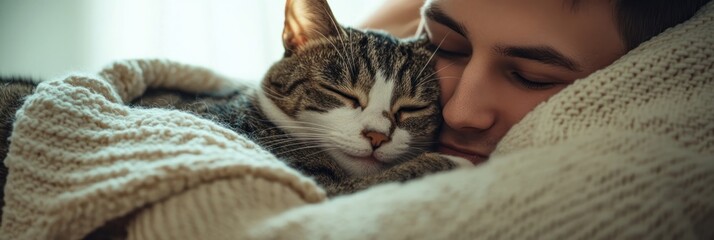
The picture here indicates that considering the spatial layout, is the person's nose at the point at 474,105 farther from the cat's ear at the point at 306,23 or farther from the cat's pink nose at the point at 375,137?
the cat's ear at the point at 306,23

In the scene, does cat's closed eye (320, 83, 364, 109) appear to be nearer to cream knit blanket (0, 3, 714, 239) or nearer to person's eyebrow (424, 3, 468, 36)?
person's eyebrow (424, 3, 468, 36)

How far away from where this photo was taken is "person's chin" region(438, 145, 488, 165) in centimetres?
102

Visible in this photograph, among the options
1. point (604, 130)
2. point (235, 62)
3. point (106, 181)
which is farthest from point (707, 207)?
point (235, 62)

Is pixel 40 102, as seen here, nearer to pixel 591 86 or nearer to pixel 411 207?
pixel 411 207

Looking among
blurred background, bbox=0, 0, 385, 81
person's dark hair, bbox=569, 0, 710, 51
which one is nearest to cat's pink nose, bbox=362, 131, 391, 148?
person's dark hair, bbox=569, 0, 710, 51

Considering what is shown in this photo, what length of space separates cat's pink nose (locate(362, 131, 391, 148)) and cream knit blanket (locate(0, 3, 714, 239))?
29 centimetres

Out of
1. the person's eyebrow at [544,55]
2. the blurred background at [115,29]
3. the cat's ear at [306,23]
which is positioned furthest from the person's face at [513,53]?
the blurred background at [115,29]

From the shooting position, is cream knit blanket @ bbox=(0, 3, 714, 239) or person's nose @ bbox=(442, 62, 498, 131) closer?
cream knit blanket @ bbox=(0, 3, 714, 239)

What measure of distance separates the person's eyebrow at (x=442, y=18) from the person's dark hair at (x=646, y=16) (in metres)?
0.22

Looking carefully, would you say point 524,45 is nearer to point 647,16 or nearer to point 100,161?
point 647,16

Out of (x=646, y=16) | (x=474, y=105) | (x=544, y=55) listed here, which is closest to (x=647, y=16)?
(x=646, y=16)

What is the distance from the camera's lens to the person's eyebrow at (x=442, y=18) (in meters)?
1.00

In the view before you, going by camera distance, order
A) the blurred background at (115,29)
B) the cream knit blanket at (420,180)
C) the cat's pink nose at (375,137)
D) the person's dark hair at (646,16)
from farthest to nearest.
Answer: the blurred background at (115,29)
the cat's pink nose at (375,137)
the person's dark hair at (646,16)
the cream knit blanket at (420,180)

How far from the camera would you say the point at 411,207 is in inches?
22.1
